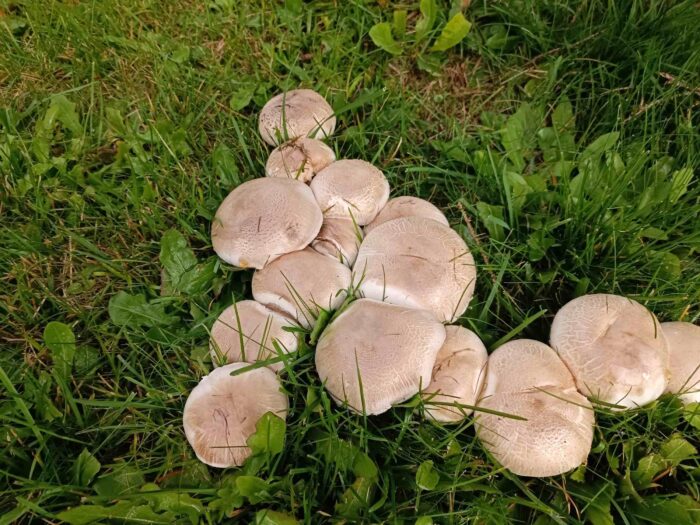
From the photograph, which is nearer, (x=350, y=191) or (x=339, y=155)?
(x=350, y=191)

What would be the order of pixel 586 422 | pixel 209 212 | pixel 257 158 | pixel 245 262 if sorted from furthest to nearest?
1. pixel 257 158
2. pixel 209 212
3. pixel 245 262
4. pixel 586 422

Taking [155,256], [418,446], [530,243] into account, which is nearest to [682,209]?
[530,243]

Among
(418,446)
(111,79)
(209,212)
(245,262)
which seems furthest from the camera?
(111,79)

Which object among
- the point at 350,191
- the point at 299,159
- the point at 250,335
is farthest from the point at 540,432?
the point at 299,159

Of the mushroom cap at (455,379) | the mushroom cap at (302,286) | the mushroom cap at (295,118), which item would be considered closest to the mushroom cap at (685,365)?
the mushroom cap at (455,379)

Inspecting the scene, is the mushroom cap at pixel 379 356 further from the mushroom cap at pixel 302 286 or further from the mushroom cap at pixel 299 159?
the mushroom cap at pixel 299 159

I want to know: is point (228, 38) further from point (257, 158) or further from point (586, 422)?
point (586, 422)

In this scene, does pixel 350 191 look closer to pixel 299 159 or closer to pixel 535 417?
pixel 299 159

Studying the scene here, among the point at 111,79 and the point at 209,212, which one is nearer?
the point at 209,212
